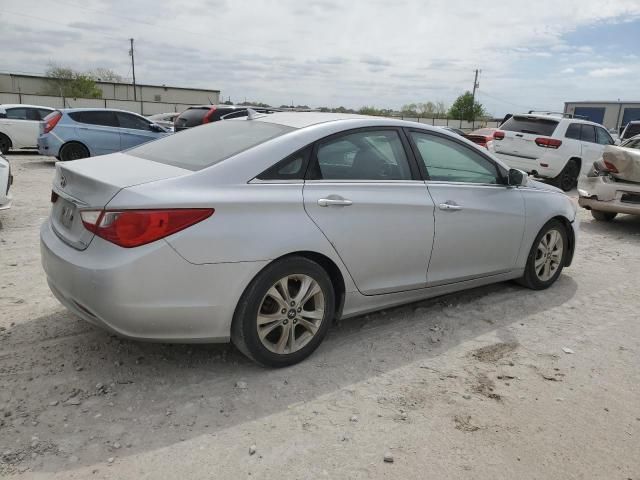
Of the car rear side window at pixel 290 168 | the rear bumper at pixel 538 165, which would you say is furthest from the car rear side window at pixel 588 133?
the car rear side window at pixel 290 168

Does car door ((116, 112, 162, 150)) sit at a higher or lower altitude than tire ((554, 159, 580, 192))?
higher

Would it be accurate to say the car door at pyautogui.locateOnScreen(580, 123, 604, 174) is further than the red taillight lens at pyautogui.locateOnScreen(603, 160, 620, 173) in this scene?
Yes

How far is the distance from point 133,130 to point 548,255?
11198 mm

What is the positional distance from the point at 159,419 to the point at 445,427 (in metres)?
1.50

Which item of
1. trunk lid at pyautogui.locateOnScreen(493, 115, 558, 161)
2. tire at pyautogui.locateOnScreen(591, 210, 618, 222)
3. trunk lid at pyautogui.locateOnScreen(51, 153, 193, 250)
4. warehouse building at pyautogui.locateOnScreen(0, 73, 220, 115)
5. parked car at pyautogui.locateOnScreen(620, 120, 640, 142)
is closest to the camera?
trunk lid at pyautogui.locateOnScreen(51, 153, 193, 250)

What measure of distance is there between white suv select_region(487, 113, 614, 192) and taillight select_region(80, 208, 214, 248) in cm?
1017

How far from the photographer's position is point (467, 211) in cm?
415

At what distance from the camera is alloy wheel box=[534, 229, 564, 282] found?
16.4 feet

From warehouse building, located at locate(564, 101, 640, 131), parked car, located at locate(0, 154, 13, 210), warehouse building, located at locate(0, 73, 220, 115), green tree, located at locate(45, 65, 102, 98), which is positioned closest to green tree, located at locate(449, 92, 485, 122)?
warehouse building, located at locate(564, 101, 640, 131)

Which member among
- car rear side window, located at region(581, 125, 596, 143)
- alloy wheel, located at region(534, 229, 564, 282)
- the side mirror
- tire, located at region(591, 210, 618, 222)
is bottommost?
tire, located at region(591, 210, 618, 222)

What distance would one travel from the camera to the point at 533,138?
11648 mm

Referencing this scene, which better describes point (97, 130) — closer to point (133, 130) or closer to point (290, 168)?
point (133, 130)

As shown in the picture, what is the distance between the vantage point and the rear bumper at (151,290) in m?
2.77

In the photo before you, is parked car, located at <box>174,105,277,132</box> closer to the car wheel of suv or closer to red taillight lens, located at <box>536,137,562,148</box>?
the car wheel of suv
